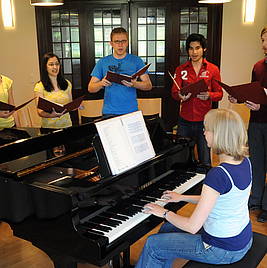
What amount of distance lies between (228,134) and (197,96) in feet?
5.36

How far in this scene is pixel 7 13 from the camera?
4781mm

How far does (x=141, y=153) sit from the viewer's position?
Result: 6.53 feet

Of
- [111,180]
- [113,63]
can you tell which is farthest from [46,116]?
[111,180]

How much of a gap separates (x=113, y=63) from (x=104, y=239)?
2.02 metres

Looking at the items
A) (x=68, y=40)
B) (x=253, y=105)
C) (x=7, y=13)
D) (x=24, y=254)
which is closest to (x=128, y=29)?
(x=68, y=40)

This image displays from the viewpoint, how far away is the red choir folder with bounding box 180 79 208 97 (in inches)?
→ 111

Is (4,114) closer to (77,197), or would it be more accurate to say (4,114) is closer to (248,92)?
(77,197)

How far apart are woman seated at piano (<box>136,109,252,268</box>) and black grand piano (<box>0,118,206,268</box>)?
0.17m

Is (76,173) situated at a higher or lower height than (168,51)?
lower

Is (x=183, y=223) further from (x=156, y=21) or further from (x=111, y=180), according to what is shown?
(x=156, y=21)

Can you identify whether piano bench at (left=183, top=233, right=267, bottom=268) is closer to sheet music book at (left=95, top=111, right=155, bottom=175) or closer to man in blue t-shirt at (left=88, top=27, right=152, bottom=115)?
sheet music book at (left=95, top=111, right=155, bottom=175)

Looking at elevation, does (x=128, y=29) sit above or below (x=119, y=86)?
above

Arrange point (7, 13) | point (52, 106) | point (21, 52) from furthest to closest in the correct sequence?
point (21, 52), point (7, 13), point (52, 106)

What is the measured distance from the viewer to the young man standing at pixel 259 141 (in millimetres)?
2889
